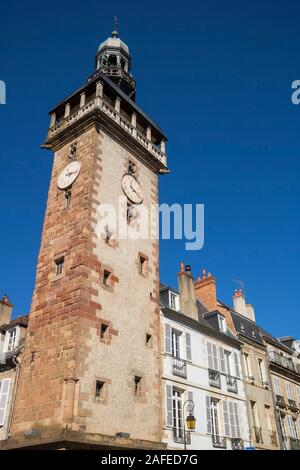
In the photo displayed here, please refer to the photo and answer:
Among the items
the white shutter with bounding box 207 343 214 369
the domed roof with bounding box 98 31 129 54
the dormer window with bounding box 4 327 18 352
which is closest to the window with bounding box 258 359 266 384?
the white shutter with bounding box 207 343 214 369

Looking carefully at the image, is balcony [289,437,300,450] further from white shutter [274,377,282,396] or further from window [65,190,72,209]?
window [65,190,72,209]

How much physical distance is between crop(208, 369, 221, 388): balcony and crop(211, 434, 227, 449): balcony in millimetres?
2132

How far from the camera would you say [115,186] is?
18.0 m

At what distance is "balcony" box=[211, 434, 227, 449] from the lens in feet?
58.8

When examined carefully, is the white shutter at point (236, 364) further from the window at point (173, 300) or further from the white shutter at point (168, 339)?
the white shutter at point (168, 339)

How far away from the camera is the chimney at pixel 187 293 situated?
20.6 m

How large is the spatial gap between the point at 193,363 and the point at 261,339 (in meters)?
8.34

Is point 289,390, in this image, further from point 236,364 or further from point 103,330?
point 103,330

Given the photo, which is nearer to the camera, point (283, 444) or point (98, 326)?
point (98, 326)

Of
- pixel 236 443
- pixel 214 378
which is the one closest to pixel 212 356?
pixel 214 378

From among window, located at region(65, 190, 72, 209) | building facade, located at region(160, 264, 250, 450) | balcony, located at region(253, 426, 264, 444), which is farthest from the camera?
balcony, located at region(253, 426, 264, 444)

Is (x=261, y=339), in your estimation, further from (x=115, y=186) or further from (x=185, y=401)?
(x=115, y=186)

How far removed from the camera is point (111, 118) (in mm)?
18578
